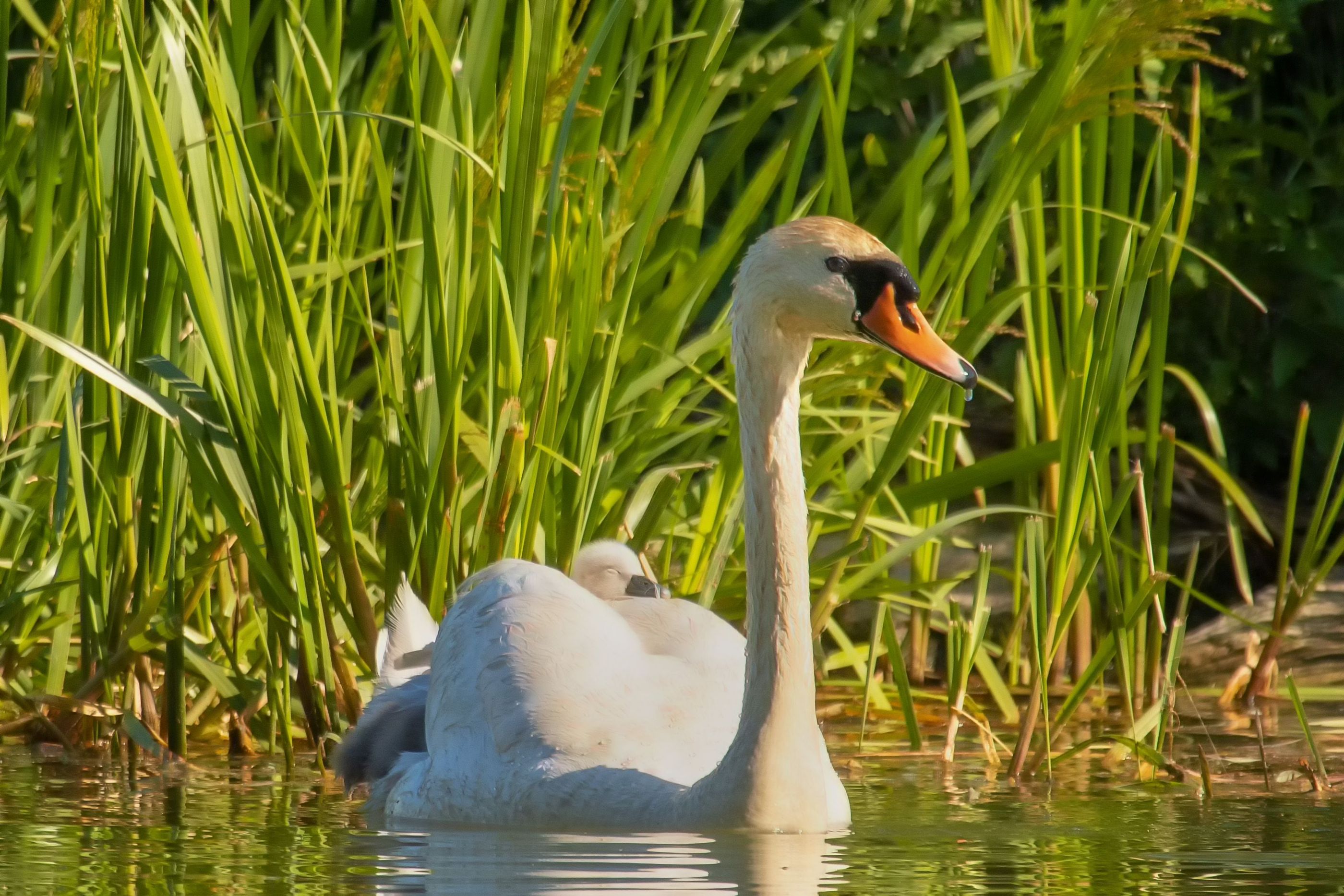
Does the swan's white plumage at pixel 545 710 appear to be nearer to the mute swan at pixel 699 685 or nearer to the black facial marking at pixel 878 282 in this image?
the mute swan at pixel 699 685

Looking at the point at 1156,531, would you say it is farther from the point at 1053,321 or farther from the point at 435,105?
the point at 435,105

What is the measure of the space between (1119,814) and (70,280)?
2.14 metres

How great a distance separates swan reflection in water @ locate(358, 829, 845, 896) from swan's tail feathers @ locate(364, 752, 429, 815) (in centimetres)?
38

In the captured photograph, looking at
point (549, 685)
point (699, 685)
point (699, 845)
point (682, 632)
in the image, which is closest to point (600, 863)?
point (699, 845)

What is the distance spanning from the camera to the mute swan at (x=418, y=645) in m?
3.57

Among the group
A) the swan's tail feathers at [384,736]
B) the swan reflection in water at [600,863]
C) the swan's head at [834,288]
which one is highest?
the swan's head at [834,288]

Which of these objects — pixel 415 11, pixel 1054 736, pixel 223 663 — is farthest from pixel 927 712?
pixel 415 11

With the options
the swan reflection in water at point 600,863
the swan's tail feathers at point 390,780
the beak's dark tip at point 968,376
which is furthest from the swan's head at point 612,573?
the beak's dark tip at point 968,376

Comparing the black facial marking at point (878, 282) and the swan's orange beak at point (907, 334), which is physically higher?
the black facial marking at point (878, 282)

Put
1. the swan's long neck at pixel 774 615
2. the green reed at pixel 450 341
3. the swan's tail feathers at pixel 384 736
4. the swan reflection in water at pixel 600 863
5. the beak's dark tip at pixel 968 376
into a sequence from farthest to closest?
the swan's tail feathers at pixel 384 736, the green reed at pixel 450 341, the swan's long neck at pixel 774 615, the beak's dark tip at pixel 968 376, the swan reflection in water at pixel 600 863

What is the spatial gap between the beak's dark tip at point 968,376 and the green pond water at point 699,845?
66 cm

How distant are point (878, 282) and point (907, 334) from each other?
4.1 inches

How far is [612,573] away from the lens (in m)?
3.68

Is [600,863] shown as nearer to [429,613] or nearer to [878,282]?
[878,282]
